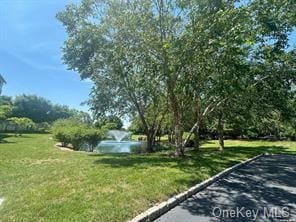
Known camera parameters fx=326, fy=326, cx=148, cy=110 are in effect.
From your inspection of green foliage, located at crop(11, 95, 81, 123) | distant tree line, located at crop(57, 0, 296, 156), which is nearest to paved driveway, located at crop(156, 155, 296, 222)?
distant tree line, located at crop(57, 0, 296, 156)

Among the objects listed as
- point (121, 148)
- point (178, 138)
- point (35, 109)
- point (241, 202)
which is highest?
point (35, 109)

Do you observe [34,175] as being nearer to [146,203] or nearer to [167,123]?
[146,203]

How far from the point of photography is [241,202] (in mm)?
7484

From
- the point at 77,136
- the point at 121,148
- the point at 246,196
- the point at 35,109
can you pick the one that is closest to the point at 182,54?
the point at 246,196

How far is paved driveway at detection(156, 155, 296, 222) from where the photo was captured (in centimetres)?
638

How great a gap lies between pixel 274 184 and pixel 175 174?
3047mm

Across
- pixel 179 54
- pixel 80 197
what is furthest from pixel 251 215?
pixel 179 54

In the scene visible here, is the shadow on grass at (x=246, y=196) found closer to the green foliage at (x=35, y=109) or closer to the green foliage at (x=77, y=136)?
the green foliage at (x=77, y=136)

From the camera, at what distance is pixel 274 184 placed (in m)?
10.0

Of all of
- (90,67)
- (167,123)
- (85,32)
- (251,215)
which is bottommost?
(251,215)

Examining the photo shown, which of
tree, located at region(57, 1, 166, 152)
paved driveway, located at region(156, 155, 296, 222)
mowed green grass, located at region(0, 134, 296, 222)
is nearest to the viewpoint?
mowed green grass, located at region(0, 134, 296, 222)

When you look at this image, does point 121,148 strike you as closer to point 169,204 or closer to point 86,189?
point 86,189

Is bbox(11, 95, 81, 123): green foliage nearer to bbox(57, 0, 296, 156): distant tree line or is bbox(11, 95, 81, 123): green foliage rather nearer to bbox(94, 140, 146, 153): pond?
bbox(94, 140, 146, 153): pond

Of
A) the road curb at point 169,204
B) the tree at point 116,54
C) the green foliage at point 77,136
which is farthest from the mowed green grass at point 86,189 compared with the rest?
the green foliage at point 77,136
